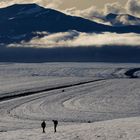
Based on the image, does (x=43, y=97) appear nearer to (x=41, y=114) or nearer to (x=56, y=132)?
(x=41, y=114)

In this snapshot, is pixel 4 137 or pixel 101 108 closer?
pixel 4 137

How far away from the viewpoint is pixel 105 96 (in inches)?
4065

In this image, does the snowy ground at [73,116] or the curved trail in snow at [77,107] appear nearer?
the snowy ground at [73,116]

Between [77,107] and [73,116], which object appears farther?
[77,107]

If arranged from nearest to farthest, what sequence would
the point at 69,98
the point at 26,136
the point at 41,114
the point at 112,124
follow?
the point at 26,136
the point at 112,124
the point at 41,114
the point at 69,98

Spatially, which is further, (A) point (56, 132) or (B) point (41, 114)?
(B) point (41, 114)

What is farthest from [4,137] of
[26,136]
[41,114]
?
[41,114]

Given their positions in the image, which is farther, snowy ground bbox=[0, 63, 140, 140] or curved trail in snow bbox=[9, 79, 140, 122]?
curved trail in snow bbox=[9, 79, 140, 122]

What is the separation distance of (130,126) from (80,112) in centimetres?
3062

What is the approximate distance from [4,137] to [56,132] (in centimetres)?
447

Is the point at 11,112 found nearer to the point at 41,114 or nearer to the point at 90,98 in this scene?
the point at 41,114

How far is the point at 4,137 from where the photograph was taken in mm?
43844

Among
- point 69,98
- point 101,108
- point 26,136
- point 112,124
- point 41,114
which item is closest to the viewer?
point 26,136

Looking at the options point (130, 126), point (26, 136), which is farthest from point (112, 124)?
point (26, 136)
